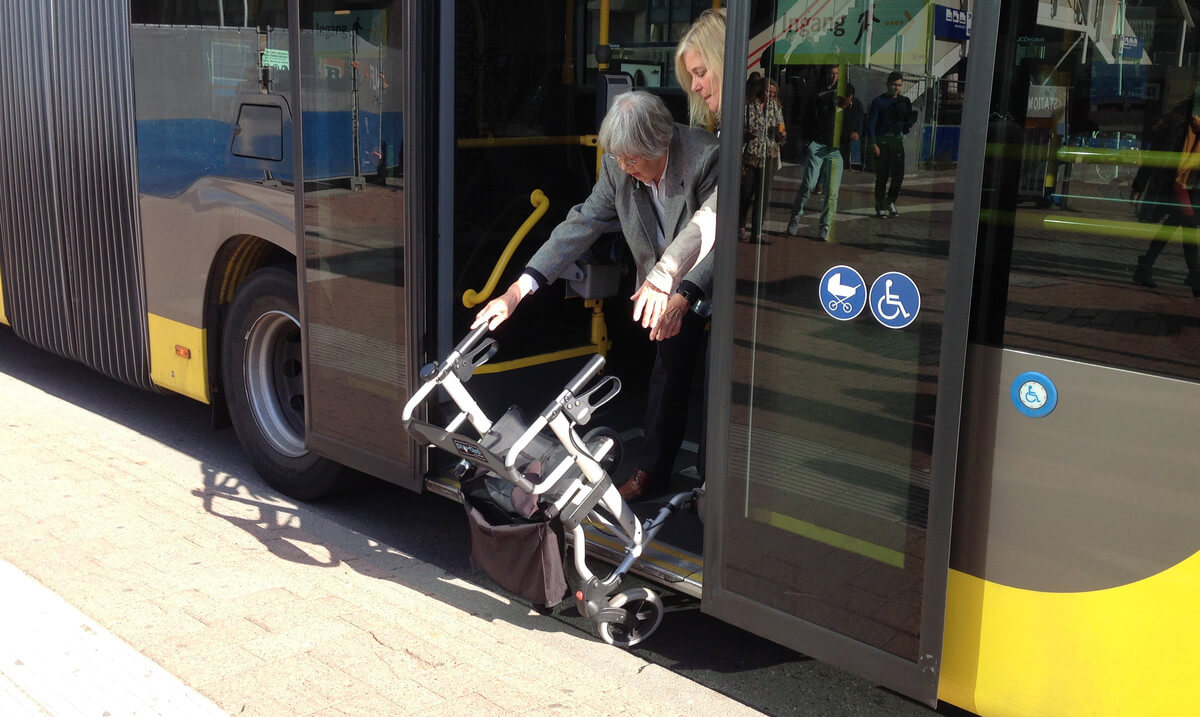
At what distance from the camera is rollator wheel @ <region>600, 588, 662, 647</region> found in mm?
3591

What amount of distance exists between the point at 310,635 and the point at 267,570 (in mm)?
613

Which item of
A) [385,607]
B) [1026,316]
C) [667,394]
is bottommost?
[385,607]

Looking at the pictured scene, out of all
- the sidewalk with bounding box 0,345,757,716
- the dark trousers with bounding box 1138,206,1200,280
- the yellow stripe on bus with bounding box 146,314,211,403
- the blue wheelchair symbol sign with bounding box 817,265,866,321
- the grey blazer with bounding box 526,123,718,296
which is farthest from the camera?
the yellow stripe on bus with bounding box 146,314,211,403

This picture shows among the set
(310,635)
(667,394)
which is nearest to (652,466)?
(667,394)

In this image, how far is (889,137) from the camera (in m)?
2.68

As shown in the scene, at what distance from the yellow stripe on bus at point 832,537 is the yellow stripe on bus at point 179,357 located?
10.5ft

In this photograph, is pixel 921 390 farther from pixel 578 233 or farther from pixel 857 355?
pixel 578 233

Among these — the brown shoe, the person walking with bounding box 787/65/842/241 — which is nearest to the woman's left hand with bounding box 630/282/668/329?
the person walking with bounding box 787/65/842/241

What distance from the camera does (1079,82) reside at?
2.41 meters

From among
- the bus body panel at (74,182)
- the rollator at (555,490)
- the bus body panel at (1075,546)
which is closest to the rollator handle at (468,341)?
the rollator at (555,490)

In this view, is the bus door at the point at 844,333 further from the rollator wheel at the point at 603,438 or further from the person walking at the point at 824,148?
the rollator wheel at the point at 603,438

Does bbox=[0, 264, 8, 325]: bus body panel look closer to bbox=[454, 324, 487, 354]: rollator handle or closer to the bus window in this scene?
bbox=[454, 324, 487, 354]: rollator handle

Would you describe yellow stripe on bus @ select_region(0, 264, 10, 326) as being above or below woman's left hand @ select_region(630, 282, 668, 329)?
below

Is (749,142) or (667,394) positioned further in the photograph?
(667,394)
